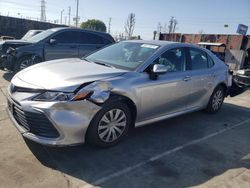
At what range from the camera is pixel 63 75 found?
3746mm

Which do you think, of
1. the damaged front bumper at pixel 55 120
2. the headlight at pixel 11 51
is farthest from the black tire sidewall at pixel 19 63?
the damaged front bumper at pixel 55 120

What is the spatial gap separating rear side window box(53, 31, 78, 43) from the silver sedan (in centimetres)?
470

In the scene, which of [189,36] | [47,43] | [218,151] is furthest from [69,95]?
[189,36]

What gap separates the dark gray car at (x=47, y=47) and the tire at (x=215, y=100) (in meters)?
5.21

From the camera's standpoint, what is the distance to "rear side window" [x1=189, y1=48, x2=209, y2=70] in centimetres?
536

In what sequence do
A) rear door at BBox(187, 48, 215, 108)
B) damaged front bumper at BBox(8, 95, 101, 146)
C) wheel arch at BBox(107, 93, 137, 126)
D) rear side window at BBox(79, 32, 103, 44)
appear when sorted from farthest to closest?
rear side window at BBox(79, 32, 103, 44) < rear door at BBox(187, 48, 215, 108) < wheel arch at BBox(107, 93, 137, 126) < damaged front bumper at BBox(8, 95, 101, 146)

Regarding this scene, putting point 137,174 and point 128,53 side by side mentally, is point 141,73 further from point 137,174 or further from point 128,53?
point 137,174

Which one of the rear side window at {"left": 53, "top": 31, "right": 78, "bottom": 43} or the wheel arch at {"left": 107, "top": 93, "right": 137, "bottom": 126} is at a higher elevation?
the rear side window at {"left": 53, "top": 31, "right": 78, "bottom": 43}

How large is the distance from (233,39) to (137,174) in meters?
16.5

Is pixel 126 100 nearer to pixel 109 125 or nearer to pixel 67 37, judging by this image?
pixel 109 125

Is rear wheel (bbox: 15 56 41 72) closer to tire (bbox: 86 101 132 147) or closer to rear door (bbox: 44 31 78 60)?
rear door (bbox: 44 31 78 60)

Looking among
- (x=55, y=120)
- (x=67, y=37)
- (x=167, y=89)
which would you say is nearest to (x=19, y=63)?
(x=67, y=37)

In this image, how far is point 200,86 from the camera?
5.44 m

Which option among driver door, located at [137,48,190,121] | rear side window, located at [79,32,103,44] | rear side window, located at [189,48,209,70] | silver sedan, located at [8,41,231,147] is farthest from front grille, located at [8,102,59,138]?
rear side window, located at [79,32,103,44]
